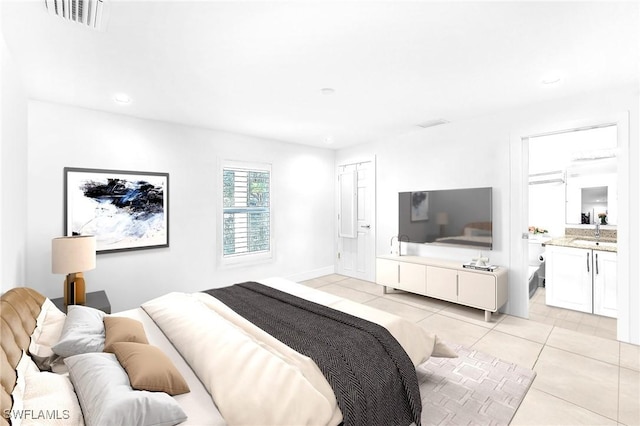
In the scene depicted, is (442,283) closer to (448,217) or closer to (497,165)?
(448,217)

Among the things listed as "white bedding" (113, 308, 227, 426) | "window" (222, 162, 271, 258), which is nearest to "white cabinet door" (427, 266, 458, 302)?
"window" (222, 162, 271, 258)

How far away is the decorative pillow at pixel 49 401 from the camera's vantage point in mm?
1056

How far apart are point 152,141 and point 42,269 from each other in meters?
1.81

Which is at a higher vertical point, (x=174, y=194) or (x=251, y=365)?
(x=174, y=194)

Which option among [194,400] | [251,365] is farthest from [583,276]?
[194,400]

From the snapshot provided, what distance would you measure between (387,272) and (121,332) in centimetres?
361

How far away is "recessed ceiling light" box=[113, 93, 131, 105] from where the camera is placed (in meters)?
3.03

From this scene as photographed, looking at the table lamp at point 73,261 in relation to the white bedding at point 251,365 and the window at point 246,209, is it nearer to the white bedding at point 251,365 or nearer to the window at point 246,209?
the white bedding at point 251,365

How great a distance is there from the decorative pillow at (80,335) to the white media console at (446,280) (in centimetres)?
359

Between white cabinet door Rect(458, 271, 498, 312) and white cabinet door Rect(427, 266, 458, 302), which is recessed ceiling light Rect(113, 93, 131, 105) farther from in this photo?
white cabinet door Rect(458, 271, 498, 312)

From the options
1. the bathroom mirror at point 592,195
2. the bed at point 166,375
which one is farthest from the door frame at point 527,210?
the bed at point 166,375

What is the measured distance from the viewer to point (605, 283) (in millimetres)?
3598

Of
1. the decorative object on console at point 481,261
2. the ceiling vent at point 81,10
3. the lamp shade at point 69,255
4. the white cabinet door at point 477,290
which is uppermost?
the ceiling vent at point 81,10

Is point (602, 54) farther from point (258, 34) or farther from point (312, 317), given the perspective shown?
point (312, 317)
